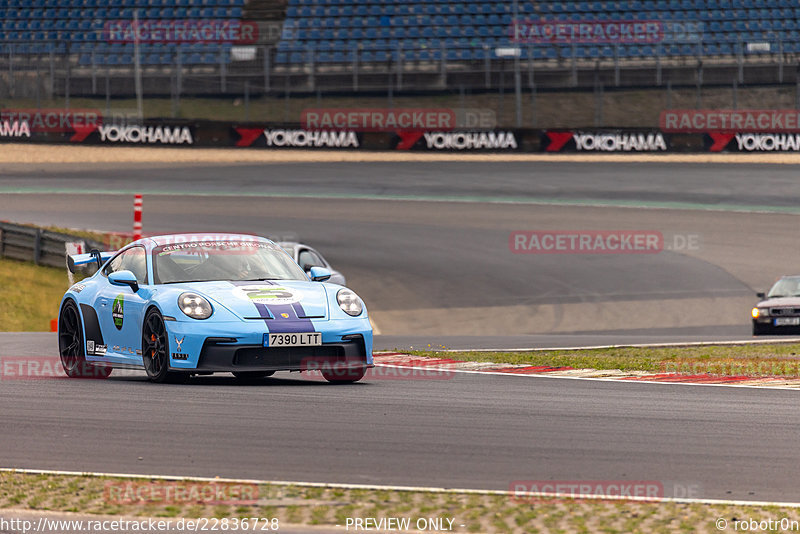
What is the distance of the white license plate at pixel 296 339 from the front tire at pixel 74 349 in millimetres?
2114

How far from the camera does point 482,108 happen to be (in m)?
44.8

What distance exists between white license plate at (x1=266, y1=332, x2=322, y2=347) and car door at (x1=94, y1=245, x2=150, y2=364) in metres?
1.23

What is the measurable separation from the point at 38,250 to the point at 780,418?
59.5ft

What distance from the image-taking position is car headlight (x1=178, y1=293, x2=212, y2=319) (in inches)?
334

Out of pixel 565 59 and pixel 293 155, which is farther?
pixel 565 59

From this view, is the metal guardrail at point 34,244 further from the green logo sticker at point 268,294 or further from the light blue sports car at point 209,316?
the green logo sticker at point 268,294

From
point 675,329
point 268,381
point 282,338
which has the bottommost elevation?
point 675,329

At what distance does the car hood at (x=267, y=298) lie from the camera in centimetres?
853

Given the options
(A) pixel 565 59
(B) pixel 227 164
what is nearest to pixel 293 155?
(B) pixel 227 164

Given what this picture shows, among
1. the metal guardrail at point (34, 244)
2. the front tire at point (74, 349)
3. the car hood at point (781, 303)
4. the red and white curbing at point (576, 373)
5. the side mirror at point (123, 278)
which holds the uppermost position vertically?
the side mirror at point (123, 278)

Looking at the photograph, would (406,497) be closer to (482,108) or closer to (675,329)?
(675,329)

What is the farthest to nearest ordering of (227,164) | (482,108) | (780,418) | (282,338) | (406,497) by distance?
(482,108) → (227,164) → (282,338) → (780,418) → (406,497)

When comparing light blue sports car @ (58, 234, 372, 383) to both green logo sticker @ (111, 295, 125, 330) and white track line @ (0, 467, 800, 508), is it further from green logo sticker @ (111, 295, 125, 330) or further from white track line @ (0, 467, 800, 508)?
white track line @ (0, 467, 800, 508)

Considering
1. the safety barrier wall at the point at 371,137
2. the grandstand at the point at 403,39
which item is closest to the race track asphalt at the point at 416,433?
the safety barrier wall at the point at 371,137
